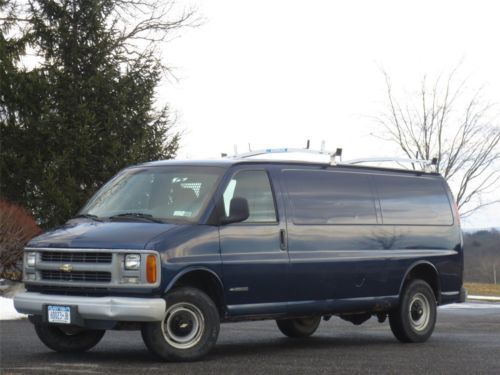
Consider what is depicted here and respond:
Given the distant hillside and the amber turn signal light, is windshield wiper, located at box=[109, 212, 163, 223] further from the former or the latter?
the distant hillside

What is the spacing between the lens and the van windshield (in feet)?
37.1

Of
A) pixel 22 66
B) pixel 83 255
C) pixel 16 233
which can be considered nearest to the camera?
pixel 83 255

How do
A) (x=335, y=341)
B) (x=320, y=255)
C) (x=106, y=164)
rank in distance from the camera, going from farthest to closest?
(x=106, y=164) → (x=335, y=341) → (x=320, y=255)

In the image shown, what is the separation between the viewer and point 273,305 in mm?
11883

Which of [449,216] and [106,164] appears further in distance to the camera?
[106,164]

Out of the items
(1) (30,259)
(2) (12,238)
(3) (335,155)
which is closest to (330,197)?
(3) (335,155)

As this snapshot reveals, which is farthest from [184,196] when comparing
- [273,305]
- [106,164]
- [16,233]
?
[106,164]

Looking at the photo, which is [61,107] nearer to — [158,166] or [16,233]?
[16,233]

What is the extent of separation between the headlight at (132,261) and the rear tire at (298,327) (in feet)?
14.4

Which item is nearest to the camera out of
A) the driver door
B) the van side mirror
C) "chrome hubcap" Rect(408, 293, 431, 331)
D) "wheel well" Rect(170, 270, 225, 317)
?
"wheel well" Rect(170, 270, 225, 317)

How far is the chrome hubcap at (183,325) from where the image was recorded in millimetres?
10746

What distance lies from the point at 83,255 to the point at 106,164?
24.9 metres

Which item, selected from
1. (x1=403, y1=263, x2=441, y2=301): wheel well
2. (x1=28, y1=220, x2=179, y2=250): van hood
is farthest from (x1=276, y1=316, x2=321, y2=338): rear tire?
(x1=28, y1=220, x2=179, y2=250): van hood

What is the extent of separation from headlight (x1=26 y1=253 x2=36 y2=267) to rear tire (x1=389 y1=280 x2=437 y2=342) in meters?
5.01
